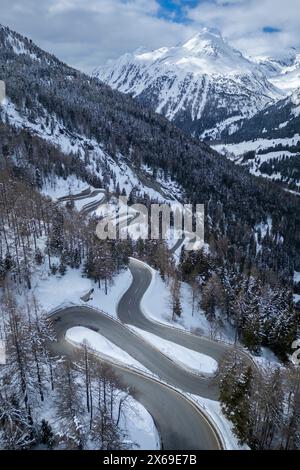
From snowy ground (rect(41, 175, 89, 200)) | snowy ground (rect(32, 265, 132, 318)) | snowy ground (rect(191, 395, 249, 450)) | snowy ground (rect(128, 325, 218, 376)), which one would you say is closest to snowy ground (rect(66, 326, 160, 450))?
snowy ground (rect(128, 325, 218, 376))

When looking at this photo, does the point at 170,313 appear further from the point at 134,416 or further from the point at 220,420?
the point at 134,416

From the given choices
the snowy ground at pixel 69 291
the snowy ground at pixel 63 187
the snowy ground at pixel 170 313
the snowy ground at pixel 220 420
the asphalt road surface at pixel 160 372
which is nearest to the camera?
the snowy ground at pixel 220 420

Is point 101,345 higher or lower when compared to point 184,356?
higher

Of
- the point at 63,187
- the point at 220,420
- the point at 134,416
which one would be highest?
the point at 63,187

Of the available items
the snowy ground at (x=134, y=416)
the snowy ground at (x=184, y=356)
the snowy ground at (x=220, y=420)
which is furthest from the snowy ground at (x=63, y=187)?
the snowy ground at (x=220, y=420)

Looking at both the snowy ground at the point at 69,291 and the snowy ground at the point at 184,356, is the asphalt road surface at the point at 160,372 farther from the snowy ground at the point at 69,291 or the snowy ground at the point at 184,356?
the snowy ground at the point at 69,291

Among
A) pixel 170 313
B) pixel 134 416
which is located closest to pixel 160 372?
pixel 134 416

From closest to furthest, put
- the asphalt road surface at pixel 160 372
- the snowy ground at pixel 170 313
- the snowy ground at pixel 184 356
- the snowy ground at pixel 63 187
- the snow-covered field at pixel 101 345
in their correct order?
the asphalt road surface at pixel 160 372 → the snow-covered field at pixel 101 345 → the snowy ground at pixel 184 356 → the snowy ground at pixel 170 313 → the snowy ground at pixel 63 187

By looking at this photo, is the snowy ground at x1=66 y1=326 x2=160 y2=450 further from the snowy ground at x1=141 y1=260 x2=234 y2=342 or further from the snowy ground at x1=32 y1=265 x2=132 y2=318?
the snowy ground at x1=141 y1=260 x2=234 y2=342

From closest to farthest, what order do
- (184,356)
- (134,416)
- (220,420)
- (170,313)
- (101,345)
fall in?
(134,416), (220,420), (101,345), (184,356), (170,313)
